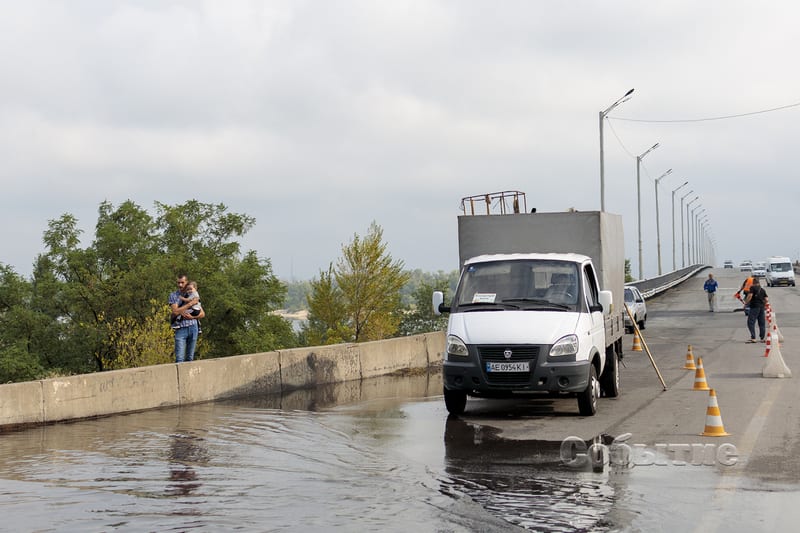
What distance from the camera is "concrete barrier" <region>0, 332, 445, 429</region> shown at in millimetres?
11930

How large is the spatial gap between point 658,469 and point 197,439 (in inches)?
194

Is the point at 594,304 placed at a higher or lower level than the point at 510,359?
higher

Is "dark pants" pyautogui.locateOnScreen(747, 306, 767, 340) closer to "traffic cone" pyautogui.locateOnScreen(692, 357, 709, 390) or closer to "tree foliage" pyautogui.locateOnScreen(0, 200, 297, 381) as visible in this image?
"traffic cone" pyautogui.locateOnScreen(692, 357, 709, 390)

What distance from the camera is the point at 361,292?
3231 inches

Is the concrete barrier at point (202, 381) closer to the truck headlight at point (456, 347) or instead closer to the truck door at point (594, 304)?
the truck headlight at point (456, 347)

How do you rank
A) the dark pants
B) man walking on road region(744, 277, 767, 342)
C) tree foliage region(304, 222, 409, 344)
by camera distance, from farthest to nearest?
tree foliage region(304, 222, 409, 344)
the dark pants
man walking on road region(744, 277, 767, 342)

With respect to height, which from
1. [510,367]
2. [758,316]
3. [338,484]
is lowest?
[338,484]

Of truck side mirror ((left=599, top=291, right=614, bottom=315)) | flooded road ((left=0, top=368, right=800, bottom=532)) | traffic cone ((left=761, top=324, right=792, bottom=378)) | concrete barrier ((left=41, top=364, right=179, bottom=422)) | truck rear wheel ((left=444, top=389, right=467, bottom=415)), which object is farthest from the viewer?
traffic cone ((left=761, top=324, right=792, bottom=378))

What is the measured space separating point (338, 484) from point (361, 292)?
74.3 meters

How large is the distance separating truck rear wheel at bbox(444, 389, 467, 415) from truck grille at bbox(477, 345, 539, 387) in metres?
0.72

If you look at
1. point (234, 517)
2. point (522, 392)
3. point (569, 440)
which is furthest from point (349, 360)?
point (234, 517)

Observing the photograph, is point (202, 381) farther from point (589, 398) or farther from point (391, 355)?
point (589, 398)

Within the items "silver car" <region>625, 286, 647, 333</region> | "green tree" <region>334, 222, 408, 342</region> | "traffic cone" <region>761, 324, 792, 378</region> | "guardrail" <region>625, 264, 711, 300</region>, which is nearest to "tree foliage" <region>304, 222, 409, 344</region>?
"green tree" <region>334, 222, 408, 342</region>

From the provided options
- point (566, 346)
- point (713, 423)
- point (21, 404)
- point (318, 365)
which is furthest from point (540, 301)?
point (21, 404)
